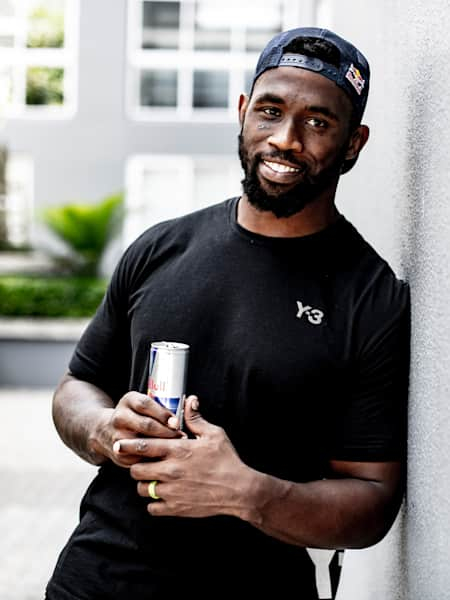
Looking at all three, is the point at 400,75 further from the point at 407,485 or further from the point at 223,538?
the point at 223,538

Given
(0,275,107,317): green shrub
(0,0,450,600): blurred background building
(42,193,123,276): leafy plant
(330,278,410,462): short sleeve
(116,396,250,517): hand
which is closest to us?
(116,396,250,517): hand

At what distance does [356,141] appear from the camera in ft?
7.23

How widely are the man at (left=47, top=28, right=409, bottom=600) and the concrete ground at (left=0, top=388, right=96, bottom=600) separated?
12.2 feet

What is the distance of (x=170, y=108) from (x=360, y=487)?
1689 cm

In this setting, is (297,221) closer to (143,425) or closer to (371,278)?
(371,278)

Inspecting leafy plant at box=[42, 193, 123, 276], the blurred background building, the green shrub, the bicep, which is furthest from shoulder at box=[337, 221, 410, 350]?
the blurred background building

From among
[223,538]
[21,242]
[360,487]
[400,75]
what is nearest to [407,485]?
[360,487]

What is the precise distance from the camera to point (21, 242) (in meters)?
17.9

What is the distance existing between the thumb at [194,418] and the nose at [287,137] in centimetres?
53

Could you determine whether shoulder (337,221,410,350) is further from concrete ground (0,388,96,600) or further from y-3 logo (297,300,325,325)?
concrete ground (0,388,96,600)

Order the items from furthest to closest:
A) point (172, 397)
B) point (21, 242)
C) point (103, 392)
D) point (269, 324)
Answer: point (21, 242)
point (103, 392)
point (269, 324)
point (172, 397)

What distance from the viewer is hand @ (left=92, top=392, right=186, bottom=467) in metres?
1.88

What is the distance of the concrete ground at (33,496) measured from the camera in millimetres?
6094

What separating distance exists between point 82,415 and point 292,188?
2.14 feet
